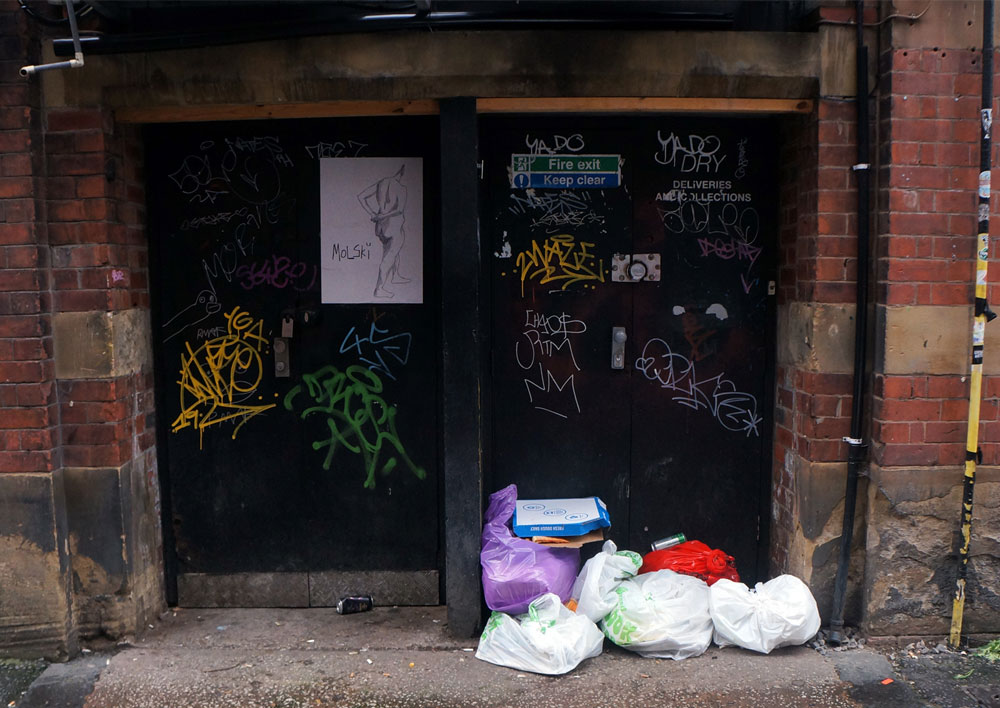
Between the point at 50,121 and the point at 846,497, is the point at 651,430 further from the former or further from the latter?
the point at 50,121

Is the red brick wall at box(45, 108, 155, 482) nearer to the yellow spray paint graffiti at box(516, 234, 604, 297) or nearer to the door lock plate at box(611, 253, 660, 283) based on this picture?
the yellow spray paint graffiti at box(516, 234, 604, 297)

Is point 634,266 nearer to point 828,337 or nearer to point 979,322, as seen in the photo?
point 828,337

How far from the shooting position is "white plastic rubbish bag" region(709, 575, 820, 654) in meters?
3.63

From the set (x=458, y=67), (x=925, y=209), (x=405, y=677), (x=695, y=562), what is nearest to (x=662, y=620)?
(x=695, y=562)

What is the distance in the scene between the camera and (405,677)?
354 centimetres

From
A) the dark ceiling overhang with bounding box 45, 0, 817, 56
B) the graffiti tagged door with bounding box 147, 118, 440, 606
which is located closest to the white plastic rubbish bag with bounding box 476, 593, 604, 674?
the graffiti tagged door with bounding box 147, 118, 440, 606

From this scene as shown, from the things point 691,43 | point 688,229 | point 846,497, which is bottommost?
point 846,497

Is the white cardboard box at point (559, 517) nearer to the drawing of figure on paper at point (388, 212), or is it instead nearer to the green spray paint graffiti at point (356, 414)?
the green spray paint graffiti at point (356, 414)

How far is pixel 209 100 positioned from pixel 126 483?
178 centimetres

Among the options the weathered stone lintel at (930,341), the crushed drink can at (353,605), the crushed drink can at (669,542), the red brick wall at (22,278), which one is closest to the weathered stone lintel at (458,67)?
the red brick wall at (22,278)

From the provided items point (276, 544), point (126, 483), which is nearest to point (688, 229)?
point (276, 544)

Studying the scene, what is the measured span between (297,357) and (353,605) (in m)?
1.29

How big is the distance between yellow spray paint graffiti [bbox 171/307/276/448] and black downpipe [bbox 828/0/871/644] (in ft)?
9.17

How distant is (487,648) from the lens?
369 centimetres
